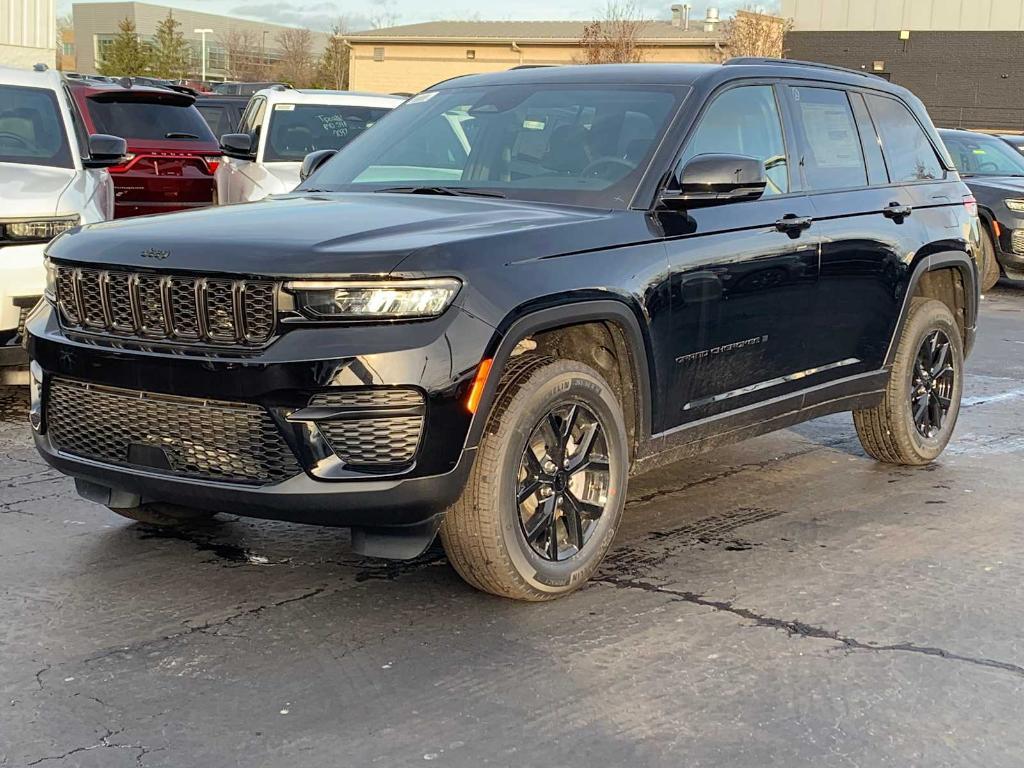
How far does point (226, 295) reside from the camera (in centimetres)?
420

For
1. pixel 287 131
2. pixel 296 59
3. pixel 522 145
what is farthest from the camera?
pixel 296 59

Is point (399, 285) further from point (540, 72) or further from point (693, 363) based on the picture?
point (540, 72)

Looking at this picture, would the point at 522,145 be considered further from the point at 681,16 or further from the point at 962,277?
the point at 681,16

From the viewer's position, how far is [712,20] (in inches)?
2327

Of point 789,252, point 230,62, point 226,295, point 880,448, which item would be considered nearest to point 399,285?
point 226,295

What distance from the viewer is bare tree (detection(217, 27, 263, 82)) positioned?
99562 millimetres

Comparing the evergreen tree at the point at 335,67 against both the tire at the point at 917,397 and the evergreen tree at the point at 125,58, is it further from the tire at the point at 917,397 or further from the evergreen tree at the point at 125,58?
the tire at the point at 917,397

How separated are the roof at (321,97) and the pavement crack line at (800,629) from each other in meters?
8.77

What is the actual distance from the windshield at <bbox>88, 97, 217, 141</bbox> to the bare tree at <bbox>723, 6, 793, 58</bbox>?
36389mm

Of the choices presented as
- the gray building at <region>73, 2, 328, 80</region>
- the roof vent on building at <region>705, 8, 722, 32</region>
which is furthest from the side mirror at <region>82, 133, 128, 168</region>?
the gray building at <region>73, 2, 328, 80</region>

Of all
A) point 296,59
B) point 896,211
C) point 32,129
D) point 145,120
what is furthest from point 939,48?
point 296,59

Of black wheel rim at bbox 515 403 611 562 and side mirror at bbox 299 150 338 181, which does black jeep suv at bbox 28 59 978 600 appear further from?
side mirror at bbox 299 150 338 181

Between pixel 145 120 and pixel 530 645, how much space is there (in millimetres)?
11050

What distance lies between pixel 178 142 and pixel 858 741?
11.7 m
